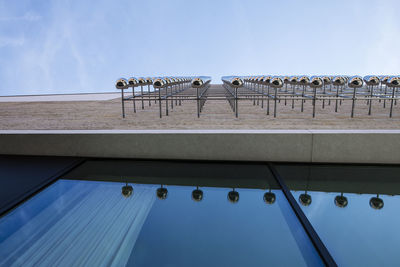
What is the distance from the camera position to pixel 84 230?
1.25 m

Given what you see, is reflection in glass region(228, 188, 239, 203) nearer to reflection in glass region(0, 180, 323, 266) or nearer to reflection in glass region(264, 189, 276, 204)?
reflection in glass region(0, 180, 323, 266)

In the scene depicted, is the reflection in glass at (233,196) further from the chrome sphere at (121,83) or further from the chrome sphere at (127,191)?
the chrome sphere at (121,83)

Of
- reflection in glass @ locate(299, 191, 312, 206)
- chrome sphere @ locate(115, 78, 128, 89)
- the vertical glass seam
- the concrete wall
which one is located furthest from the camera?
chrome sphere @ locate(115, 78, 128, 89)

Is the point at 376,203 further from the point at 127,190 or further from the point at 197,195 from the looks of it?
the point at 127,190

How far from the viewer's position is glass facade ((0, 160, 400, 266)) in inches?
42.4

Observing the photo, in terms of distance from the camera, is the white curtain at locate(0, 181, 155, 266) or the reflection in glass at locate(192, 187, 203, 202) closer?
the white curtain at locate(0, 181, 155, 266)

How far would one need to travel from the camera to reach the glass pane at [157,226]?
1071mm

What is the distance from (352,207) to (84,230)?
124 centimetres

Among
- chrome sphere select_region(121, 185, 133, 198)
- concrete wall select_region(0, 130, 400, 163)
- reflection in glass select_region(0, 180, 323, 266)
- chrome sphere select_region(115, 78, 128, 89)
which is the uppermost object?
chrome sphere select_region(115, 78, 128, 89)

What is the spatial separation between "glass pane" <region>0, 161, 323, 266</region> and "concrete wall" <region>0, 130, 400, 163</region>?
11.5 inches

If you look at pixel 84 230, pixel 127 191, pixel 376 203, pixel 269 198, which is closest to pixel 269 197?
pixel 269 198

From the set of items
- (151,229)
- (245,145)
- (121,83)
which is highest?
(121,83)

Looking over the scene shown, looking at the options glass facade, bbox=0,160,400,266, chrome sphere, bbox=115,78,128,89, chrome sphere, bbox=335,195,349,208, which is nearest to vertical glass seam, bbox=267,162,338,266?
glass facade, bbox=0,160,400,266

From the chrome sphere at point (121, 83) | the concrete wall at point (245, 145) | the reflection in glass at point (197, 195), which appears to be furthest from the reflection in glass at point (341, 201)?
the chrome sphere at point (121, 83)
